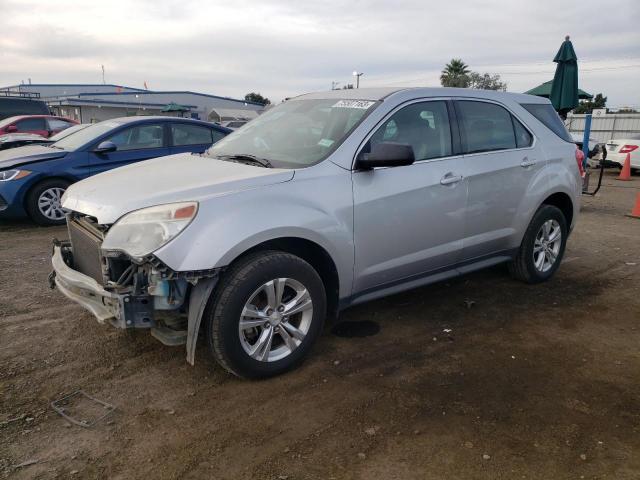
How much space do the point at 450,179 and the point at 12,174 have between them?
6126mm

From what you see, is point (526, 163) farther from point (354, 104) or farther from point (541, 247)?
point (354, 104)

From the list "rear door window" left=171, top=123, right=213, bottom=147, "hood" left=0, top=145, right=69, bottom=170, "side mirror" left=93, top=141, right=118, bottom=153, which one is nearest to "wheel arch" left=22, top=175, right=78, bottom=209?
"hood" left=0, top=145, right=69, bottom=170

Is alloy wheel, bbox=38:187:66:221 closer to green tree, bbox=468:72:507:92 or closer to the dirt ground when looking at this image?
the dirt ground

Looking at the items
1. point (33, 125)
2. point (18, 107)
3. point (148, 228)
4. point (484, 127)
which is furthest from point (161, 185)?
point (18, 107)

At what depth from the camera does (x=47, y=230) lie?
7.20 metres

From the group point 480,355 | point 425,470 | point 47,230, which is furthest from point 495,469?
point 47,230

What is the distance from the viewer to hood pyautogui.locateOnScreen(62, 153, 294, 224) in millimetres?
2979

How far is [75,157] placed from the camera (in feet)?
24.2

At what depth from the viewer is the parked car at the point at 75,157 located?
23.2 ft

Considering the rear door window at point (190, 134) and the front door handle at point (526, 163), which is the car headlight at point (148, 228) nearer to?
the front door handle at point (526, 163)

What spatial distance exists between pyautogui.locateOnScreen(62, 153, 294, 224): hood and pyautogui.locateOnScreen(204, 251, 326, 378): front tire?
1.53 ft

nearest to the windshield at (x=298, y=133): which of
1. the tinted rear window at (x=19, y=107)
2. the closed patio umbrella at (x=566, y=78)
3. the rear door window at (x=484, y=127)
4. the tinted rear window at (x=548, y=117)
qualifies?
the rear door window at (x=484, y=127)

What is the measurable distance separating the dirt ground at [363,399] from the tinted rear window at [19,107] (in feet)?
47.1

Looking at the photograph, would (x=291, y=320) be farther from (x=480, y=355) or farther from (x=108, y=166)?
(x=108, y=166)
